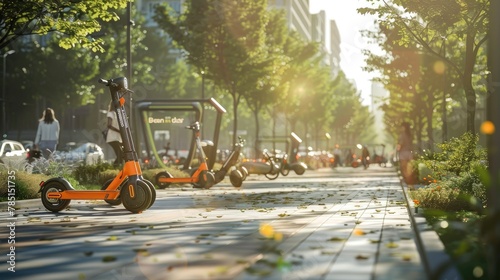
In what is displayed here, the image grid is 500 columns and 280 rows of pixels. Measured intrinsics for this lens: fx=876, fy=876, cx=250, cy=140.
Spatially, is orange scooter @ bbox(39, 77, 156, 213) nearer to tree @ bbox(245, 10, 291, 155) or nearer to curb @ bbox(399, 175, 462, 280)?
curb @ bbox(399, 175, 462, 280)

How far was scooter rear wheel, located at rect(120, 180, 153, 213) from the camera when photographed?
1335cm

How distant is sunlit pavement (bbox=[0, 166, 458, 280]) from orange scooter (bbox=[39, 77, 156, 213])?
0.80 feet

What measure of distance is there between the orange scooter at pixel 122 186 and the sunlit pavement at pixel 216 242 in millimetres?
244

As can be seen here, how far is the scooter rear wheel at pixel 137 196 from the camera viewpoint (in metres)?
13.4

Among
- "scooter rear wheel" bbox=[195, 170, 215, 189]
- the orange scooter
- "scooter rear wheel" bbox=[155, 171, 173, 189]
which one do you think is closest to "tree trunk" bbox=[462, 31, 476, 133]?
"scooter rear wheel" bbox=[195, 170, 215, 189]

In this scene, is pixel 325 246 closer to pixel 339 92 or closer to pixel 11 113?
pixel 11 113

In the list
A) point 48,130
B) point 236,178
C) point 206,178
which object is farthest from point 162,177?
point 48,130

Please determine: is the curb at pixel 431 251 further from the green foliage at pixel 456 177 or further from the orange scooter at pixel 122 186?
the orange scooter at pixel 122 186

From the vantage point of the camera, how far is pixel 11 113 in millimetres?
62625

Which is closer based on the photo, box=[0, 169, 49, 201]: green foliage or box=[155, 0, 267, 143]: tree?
box=[0, 169, 49, 201]: green foliage

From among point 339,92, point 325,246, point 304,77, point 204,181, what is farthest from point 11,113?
point 325,246

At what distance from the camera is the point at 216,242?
30.6 feet

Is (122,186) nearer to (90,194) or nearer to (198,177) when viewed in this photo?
(90,194)

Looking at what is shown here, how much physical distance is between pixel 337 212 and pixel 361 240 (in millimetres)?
4811
